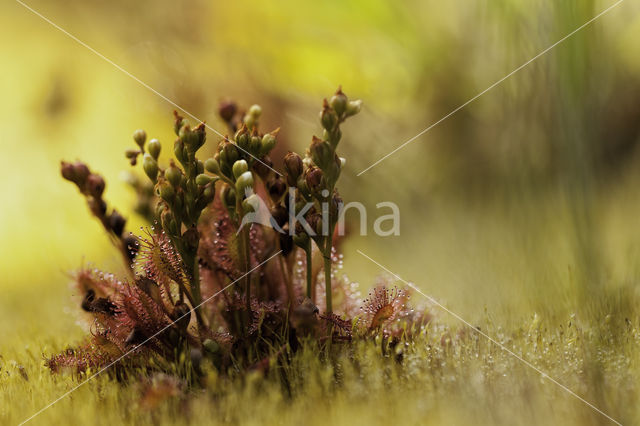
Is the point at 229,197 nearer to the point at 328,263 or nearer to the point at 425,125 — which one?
the point at 328,263

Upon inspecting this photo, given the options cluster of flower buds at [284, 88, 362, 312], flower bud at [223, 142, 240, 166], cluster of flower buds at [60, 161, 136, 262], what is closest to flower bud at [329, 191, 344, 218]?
cluster of flower buds at [284, 88, 362, 312]

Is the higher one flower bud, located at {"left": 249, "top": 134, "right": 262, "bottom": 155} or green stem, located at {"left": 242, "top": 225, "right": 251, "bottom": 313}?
flower bud, located at {"left": 249, "top": 134, "right": 262, "bottom": 155}

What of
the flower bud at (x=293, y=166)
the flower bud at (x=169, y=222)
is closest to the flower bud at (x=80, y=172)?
the flower bud at (x=169, y=222)

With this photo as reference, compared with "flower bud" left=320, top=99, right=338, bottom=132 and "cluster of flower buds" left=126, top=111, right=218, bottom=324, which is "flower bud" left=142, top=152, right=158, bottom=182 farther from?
"flower bud" left=320, top=99, right=338, bottom=132

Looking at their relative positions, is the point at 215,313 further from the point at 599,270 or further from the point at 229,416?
the point at 599,270

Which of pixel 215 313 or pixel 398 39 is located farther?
pixel 398 39

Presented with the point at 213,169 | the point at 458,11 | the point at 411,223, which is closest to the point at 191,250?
the point at 213,169

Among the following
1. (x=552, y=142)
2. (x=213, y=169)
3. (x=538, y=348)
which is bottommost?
(x=538, y=348)

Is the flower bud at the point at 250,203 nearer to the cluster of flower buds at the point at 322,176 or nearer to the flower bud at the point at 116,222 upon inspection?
the cluster of flower buds at the point at 322,176
